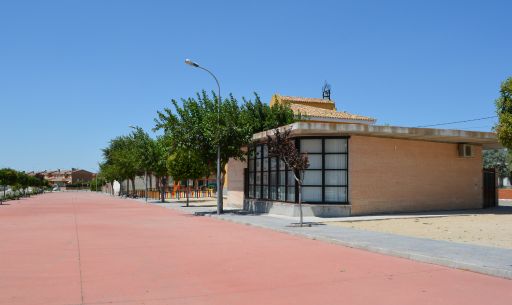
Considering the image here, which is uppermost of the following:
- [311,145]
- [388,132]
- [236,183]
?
[388,132]

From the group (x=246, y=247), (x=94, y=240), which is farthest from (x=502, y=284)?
(x=94, y=240)

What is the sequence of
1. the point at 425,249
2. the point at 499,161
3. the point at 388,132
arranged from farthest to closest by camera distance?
→ 1. the point at 499,161
2. the point at 388,132
3. the point at 425,249

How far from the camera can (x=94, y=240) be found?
15070mm

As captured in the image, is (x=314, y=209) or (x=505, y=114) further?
(x=314, y=209)

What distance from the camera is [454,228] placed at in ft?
59.2

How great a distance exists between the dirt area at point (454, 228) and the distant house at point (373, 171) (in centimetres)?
287

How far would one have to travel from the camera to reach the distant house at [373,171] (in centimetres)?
2403

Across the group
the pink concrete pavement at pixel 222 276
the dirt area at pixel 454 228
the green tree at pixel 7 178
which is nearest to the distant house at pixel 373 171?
the dirt area at pixel 454 228

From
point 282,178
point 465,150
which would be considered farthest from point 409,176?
point 282,178

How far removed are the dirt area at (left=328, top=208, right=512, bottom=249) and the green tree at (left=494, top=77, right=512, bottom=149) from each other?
146 inches

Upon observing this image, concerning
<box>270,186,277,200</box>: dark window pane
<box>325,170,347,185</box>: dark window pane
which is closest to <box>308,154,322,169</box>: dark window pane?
<box>325,170,347,185</box>: dark window pane

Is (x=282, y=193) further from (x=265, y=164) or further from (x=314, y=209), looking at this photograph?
(x=314, y=209)

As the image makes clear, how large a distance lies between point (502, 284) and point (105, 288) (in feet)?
22.3

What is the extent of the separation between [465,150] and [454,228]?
11.4m
